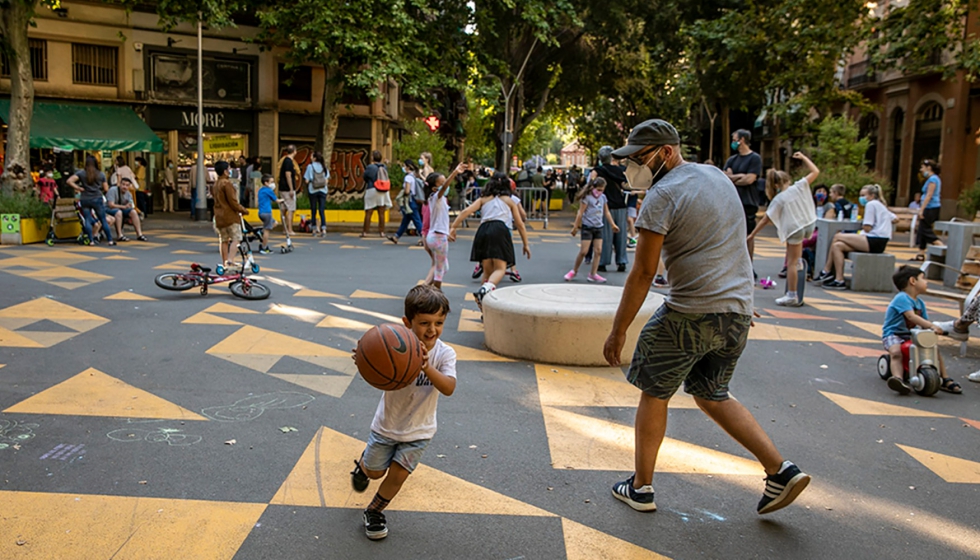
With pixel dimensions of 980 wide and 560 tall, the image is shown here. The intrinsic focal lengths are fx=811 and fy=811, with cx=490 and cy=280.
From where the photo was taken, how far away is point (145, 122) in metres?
26.0

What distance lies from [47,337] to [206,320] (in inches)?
56.4

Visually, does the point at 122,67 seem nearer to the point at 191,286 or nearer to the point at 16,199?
the point at 16,199

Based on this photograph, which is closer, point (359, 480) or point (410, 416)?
point (410, 416)

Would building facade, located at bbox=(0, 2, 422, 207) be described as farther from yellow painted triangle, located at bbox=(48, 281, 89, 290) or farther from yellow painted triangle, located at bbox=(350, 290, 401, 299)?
yellow painted triangle, located at bbox=(350, 290, 401, 299)

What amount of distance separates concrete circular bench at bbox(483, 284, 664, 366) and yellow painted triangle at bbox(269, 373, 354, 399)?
145 cm

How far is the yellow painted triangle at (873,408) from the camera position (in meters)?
5.69

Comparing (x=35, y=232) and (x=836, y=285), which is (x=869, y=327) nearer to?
(x=836, y=285)

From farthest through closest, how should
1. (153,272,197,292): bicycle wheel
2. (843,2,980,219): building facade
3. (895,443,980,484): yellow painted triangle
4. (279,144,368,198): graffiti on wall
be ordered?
(279,144,368,198): graffiti on wall → (843,2,980,219): building facade → (153,272,197,292): bicycle wheel → (895,443,980,484): yellow painted triangle

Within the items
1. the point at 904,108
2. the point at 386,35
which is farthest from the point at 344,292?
the point at 904,108

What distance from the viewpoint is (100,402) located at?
547 cm

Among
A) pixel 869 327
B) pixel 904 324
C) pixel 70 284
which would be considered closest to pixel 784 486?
pixel 904 324

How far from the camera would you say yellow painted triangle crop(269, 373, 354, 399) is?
19.3ft

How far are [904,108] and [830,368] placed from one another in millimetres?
28506

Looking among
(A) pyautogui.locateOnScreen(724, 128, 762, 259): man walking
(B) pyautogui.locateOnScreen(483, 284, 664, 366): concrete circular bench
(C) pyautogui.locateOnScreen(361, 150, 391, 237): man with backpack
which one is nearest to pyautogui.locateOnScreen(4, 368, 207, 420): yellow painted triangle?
(B) pyautogui.locateOnScreen(483, 284, 664, 366): concrete circular bench
